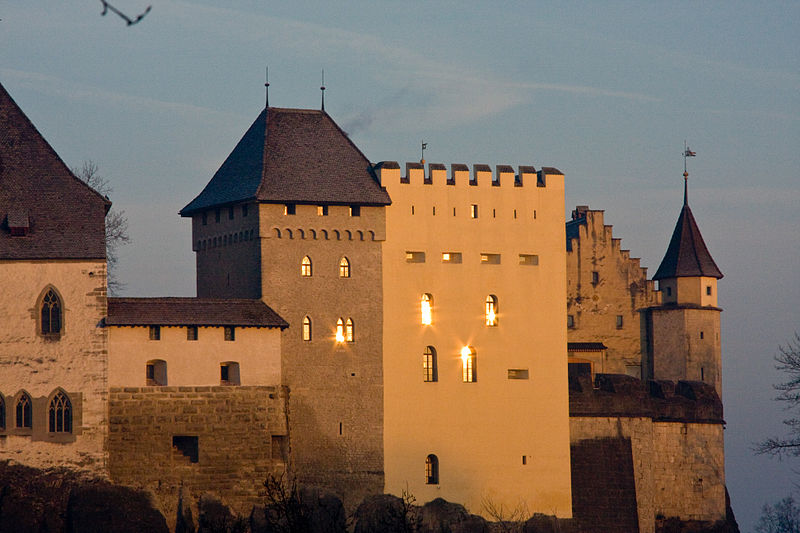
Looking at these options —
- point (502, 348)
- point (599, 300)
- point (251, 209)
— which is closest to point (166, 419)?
point (251, 209)

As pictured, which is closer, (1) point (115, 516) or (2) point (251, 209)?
(1) point (115, 516)

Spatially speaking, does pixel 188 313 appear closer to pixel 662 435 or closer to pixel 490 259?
pixel 490 259

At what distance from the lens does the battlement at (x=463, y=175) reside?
5600 centimetres

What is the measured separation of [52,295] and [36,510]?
6076mm

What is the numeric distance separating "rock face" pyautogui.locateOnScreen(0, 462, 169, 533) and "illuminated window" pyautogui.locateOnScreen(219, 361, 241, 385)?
4711 millimetres

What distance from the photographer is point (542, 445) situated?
188 ft

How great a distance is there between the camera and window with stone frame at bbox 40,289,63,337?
1955 inches

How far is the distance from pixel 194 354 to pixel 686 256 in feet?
86.2

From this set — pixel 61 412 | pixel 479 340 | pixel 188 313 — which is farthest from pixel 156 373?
pixel 479 340

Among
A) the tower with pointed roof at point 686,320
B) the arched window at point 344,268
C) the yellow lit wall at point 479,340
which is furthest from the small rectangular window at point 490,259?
the tower with pointed roof at point 686,320

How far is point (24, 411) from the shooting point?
49219mm

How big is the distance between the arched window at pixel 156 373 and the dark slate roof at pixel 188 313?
1168 mm

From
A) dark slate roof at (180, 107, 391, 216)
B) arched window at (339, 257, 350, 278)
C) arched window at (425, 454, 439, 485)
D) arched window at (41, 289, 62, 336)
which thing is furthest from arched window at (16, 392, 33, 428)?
arched window at (425, 454, 439, 485)

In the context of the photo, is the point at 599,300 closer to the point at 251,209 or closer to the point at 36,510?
the point at 251,209
